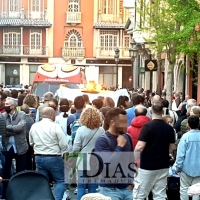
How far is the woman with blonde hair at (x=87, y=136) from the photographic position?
1023 cm

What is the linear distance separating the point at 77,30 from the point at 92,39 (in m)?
1.76

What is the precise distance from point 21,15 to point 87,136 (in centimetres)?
5449

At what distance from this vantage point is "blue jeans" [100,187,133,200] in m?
8.16

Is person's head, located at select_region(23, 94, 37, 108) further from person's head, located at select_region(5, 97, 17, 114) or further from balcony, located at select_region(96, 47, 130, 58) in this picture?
balcony, located at select_region(96, 47, 130, 58)

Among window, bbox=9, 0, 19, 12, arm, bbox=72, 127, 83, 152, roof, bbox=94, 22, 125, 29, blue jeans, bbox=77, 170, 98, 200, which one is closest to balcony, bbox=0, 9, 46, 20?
window, bbox=9, 0, 19, 12

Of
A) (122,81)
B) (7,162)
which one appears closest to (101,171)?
(7,162)

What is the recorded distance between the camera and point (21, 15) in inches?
2500

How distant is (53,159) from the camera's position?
10.5m

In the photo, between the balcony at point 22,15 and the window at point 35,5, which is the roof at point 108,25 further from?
the window at point 35,5

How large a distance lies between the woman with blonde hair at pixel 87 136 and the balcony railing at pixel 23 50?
53.3m

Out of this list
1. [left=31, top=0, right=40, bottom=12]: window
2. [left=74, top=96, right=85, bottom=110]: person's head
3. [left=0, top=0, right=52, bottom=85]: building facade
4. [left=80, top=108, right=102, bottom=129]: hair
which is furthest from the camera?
[left=31, top=0, right=40, bottom=12]: window

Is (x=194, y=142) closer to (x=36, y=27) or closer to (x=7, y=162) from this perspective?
(x=7, y=162)

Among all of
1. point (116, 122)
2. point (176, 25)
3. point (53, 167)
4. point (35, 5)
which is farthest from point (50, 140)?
point (35, 5)

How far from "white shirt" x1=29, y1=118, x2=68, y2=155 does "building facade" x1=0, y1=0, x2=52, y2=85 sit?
173ft
